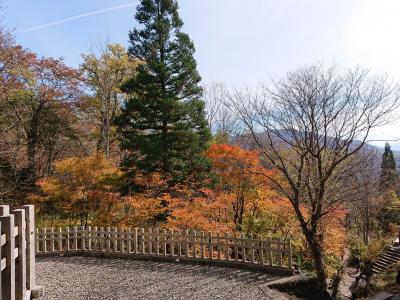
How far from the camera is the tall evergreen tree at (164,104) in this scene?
14.0m

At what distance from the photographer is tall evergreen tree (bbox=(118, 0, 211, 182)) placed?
45.8 feet

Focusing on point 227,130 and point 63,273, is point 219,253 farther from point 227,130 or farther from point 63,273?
point 227,130

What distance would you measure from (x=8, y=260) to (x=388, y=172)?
33.9 metres

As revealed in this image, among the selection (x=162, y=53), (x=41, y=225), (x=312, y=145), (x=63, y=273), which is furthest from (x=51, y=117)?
(x=312, y=145)

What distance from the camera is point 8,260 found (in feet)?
10.6

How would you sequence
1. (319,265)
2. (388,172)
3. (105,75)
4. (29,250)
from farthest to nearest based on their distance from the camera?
(388,172) → (105,75) → (319,265) → (29,250)

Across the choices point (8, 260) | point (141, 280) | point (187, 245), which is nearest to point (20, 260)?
point (8, 260)

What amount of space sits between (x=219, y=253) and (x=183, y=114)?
7.09 metres

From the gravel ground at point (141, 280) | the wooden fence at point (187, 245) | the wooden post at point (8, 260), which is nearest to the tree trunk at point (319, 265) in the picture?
the wooden fence at point (187, 245)

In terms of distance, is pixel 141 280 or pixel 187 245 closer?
pixel 141 280

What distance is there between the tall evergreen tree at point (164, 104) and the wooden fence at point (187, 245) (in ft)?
13.2

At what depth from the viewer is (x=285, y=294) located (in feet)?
24.4

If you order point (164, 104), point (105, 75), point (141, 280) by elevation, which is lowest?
point (141, 280)

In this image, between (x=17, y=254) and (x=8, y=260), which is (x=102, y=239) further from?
(x=8, y=260)
